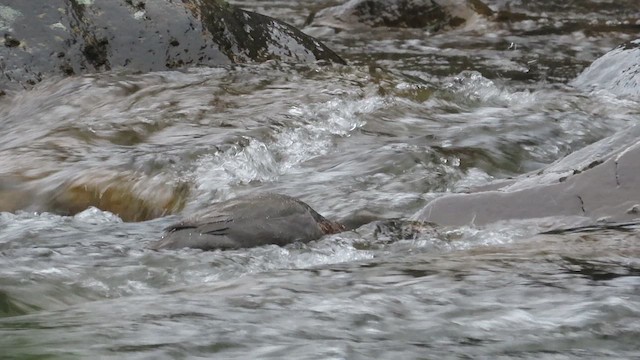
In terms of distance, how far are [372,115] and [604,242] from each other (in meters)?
3.14

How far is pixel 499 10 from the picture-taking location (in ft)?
39.9

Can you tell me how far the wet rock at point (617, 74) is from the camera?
311 inches

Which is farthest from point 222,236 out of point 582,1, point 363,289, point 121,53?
point 582,1

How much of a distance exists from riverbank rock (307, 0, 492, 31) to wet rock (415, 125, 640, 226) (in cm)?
713

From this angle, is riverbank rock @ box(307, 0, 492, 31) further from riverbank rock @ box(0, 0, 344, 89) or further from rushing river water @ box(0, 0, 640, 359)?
riverbank rock @ box(0, 0, 344, 89)

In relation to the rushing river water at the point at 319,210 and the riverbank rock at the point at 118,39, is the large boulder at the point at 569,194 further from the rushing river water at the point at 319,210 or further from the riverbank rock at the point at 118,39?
the riverbank rock at the point at 118,39

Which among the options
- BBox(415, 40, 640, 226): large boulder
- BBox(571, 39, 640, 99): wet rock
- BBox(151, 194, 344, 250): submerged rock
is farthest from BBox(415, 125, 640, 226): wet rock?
BBox(571, 39, 640, 99): wet rock

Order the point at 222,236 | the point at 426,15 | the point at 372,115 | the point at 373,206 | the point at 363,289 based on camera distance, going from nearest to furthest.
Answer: the point at 363,289, the point at 222,236, the point at 373,206, the point at 372,115, the point at 426,15

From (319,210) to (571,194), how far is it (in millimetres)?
1173

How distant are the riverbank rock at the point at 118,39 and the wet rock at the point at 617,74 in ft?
6.66

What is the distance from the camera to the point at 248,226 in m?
4.40

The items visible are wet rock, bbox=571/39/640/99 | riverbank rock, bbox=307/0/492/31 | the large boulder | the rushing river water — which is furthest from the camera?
riverbank rock, bbox=307/0/492/31

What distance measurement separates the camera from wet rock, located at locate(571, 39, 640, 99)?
7895mm

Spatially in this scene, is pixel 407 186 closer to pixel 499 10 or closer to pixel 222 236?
pixel 222 236
